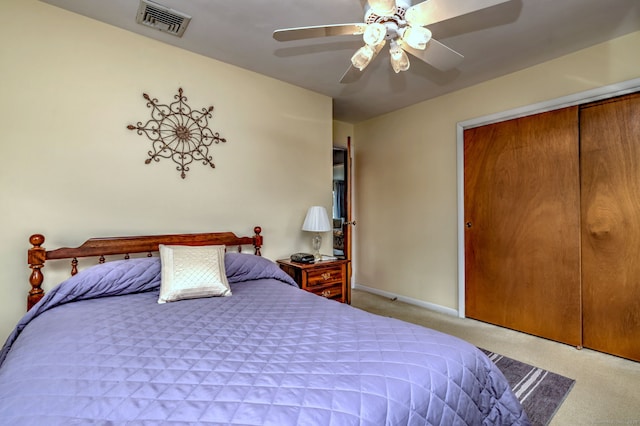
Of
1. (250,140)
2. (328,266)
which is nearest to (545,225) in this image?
(328,266)

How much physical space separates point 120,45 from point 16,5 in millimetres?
554

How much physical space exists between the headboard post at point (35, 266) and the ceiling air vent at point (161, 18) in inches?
62.7

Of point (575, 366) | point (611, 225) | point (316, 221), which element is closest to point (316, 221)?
point (316, 221)

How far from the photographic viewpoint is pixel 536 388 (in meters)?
1.95

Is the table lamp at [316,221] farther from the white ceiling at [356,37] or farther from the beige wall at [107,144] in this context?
the white ceiling at [356,37]

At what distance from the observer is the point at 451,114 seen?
3365 millimetres

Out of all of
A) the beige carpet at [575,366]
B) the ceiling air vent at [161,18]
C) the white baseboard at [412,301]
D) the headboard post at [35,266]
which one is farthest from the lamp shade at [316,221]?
the headboard post at [35,266]

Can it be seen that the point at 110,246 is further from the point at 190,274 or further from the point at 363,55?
the point at 363,55

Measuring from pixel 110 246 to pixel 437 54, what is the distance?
250 cm

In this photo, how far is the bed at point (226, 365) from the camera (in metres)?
0.84

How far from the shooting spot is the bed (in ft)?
2.75

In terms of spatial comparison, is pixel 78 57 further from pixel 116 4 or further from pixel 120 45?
pixel 116 4

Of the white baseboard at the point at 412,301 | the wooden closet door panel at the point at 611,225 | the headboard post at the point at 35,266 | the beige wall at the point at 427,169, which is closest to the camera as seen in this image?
the headboard post at the point at 35,266

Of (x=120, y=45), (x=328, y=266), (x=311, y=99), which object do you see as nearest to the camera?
(x=120, y=45)
